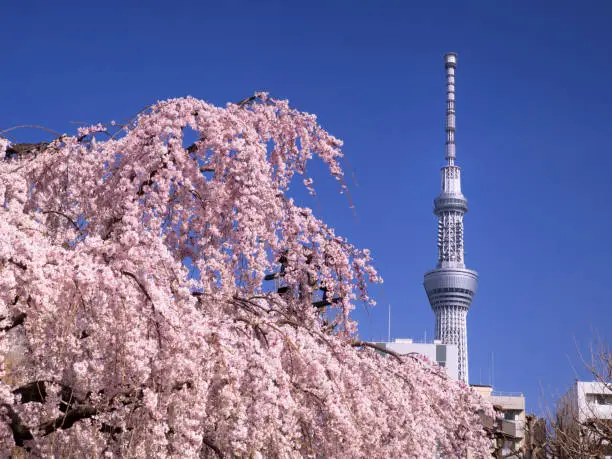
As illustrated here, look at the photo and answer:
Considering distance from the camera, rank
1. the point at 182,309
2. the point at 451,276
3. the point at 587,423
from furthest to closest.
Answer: the point at 451,276, the point at 587,423, the point at 182,309

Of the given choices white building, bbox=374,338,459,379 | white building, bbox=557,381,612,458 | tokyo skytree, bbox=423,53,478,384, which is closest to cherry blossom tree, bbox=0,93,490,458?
white building, bbox=557,381,612,458

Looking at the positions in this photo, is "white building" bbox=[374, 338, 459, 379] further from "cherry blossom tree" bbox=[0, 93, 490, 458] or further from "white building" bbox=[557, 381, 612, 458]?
"cherry blossom tree" bbox=[0, 93, 490, 458]

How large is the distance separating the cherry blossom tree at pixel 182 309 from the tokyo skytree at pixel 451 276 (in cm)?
14176

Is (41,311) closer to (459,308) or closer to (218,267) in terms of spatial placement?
(218,267)

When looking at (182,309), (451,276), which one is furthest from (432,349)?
(182,309)

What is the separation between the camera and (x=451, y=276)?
15750cm

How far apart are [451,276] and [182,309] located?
154424mm

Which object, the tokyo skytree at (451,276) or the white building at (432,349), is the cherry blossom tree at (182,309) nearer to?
the white building at (432,349)

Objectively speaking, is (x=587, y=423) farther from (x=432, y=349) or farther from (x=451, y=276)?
(x=451, y=276)

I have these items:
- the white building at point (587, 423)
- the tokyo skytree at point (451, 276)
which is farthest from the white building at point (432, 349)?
the tokyo skytree at point (451, 276)

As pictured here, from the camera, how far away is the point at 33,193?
924 cm

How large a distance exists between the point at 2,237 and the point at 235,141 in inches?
125

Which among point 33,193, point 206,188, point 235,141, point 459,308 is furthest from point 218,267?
point 459,308

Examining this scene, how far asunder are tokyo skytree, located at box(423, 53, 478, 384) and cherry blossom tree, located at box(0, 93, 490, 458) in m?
142
